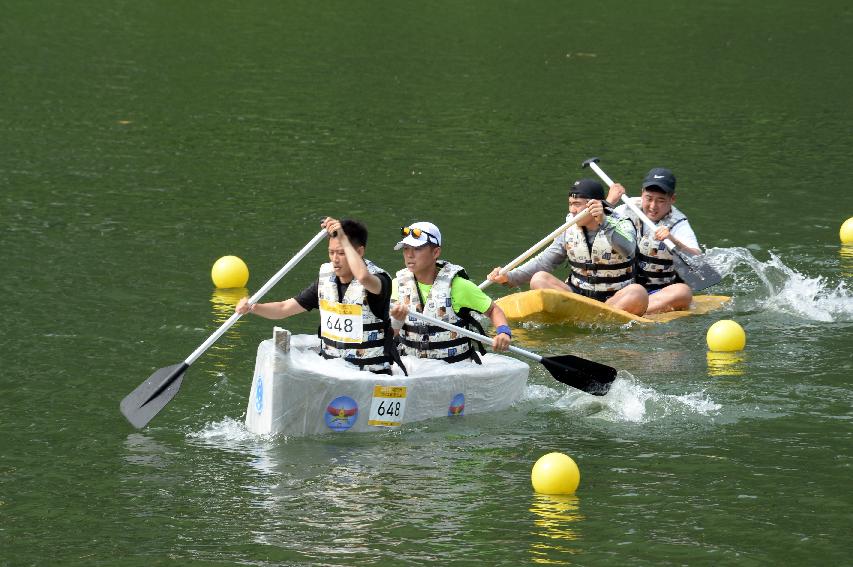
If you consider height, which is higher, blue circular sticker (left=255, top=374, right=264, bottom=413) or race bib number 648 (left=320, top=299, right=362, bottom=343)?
race bib number 648 (left=320, top=299, right=362, bottom=343)

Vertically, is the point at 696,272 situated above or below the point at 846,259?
below

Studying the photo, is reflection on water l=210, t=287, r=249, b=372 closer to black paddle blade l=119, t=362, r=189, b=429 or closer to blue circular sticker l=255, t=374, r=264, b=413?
black paddle blade l=119, t=362, r=189, b=429

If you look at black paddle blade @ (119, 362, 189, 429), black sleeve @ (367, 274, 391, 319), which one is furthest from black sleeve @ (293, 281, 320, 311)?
black paddle blade @ (119, 362, 189, 429)

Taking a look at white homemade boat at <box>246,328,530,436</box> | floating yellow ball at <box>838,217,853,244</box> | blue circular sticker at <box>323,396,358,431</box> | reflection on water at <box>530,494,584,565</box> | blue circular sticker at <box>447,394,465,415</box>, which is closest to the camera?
reflection on water at <box>530,494,584,565</box>

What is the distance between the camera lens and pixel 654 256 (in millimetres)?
15406

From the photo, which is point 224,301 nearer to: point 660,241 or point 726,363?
point 660,241

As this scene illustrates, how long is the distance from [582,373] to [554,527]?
261cm

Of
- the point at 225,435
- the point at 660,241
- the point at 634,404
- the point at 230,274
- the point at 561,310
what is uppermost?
the point at 660,241

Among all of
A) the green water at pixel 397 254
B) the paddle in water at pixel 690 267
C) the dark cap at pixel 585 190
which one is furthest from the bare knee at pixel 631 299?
the dark cap at pixel 585 190

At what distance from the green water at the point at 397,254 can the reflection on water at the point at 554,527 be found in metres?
0.03

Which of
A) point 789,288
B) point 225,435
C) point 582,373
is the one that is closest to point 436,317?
point 582,373

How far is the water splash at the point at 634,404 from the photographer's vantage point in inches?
472

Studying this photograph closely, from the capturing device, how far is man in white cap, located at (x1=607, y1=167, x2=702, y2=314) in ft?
49.4

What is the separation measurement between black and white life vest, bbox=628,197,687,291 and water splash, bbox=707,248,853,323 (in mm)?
538
